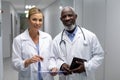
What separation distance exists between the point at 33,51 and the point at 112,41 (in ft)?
6.29

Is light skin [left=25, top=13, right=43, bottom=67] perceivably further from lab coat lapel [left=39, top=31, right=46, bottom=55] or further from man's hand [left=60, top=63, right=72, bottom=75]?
man's hand [left=60, top=63, right=72, bottom=75]

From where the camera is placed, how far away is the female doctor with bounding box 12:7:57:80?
86.1 inches

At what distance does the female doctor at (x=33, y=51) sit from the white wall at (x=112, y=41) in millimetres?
1699

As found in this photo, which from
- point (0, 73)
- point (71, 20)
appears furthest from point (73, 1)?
point (71, 20)

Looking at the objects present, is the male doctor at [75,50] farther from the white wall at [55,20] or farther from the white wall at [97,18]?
the white wall at [55,20]

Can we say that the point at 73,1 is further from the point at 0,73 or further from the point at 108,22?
the point at 0,73

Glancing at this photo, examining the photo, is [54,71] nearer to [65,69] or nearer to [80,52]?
[65,69]

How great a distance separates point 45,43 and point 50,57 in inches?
6.0

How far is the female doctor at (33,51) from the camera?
219 centimetres

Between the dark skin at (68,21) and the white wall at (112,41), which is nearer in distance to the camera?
the dark skin at (68,21)

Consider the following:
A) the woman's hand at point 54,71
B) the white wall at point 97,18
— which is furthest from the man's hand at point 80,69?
the white wall at point 97,18

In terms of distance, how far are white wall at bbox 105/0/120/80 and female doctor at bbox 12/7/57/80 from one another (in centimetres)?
170

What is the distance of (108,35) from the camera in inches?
154

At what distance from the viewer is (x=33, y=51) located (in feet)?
7.42
